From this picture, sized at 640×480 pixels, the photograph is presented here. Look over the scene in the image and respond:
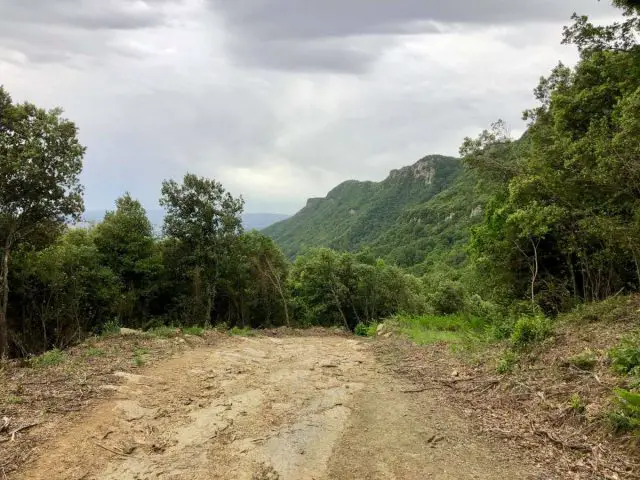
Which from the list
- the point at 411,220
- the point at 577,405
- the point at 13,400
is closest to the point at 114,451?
the point at 13,400

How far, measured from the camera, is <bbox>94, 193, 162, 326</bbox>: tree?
25.1 m

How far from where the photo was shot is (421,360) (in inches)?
452

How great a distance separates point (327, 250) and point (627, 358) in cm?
2858

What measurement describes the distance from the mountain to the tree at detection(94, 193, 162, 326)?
1897 inches

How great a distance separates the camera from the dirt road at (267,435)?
505 cm

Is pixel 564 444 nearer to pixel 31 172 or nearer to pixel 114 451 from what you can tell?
pixel 114 451

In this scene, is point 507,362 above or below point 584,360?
below

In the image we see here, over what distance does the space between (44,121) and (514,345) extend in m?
15.5

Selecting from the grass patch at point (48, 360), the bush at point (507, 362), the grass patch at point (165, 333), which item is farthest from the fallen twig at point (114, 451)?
the grass patch at point (165, 333)

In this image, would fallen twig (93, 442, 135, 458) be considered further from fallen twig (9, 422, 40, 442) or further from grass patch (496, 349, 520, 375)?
grass patch (496, 349, 520, 375)

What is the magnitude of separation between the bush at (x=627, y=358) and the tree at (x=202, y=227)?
75.5 ft

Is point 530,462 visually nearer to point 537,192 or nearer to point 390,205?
point 537,192

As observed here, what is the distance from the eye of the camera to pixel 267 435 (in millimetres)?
6098

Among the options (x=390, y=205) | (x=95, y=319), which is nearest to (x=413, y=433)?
(x=95, y=319)
